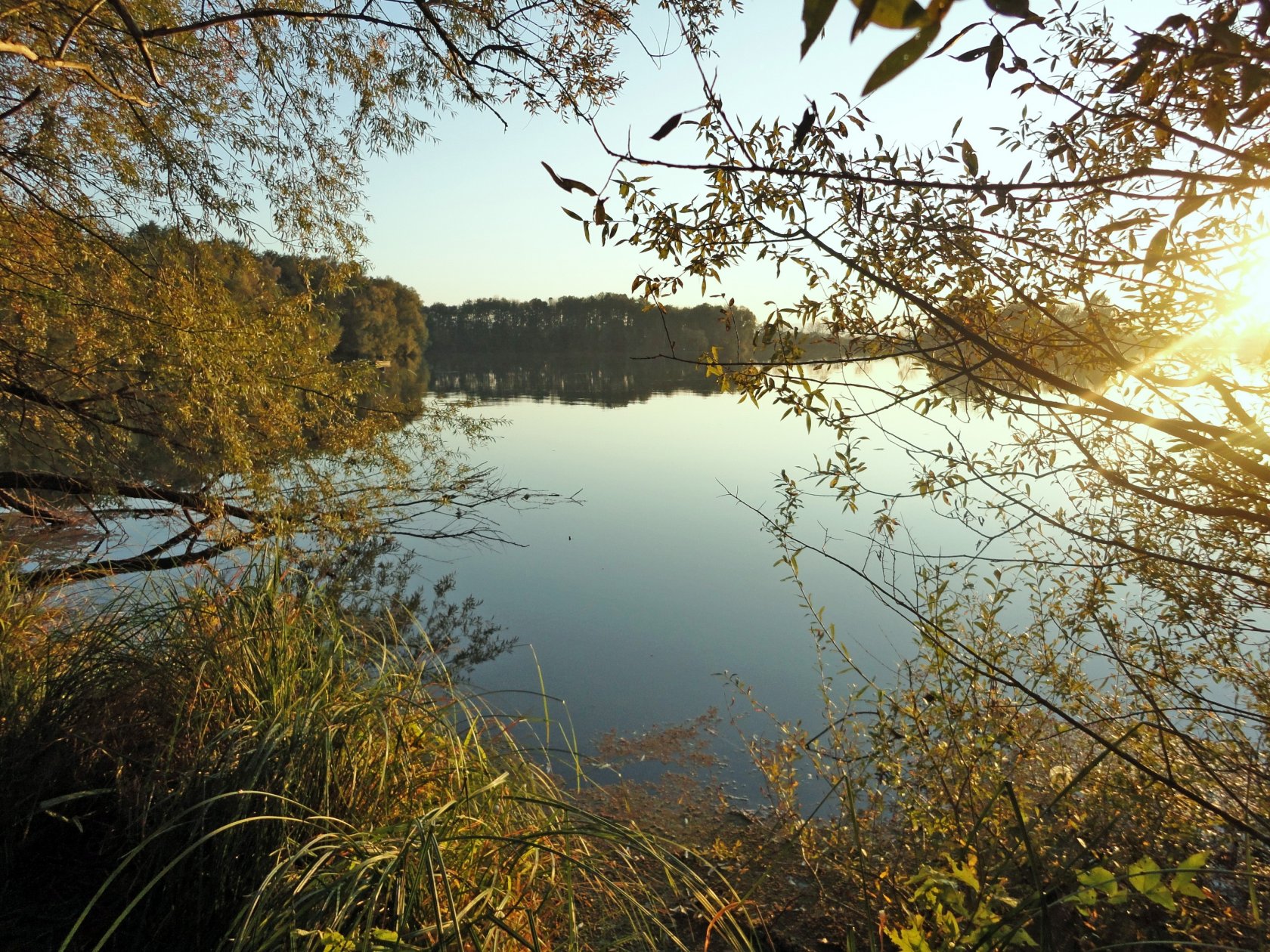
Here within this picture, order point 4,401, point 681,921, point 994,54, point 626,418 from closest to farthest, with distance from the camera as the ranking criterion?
point 994,54 → point 681,921 → point 4,401 → point 626,418

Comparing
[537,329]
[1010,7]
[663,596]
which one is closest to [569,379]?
[537,329]

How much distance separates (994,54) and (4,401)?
6.22 meters

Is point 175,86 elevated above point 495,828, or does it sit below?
above

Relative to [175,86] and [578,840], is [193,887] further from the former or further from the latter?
[175,86]

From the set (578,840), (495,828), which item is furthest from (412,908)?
(578,840)

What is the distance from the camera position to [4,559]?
4320 millimetres

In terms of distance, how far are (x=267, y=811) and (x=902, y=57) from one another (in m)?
2.29

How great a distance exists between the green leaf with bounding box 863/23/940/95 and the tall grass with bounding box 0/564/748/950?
1.50 metres

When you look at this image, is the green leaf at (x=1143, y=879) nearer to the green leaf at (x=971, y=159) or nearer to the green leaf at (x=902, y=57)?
the green leaf at (x=902, y=57)

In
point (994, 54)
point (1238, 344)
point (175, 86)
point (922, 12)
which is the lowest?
point (1238, 344)

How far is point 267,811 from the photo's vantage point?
6.79 ft

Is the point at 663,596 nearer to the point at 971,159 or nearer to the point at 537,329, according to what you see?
the point at 971,159

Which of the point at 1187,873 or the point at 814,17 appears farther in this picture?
the point at 1187,873

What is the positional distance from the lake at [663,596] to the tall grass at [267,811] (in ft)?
1.98
